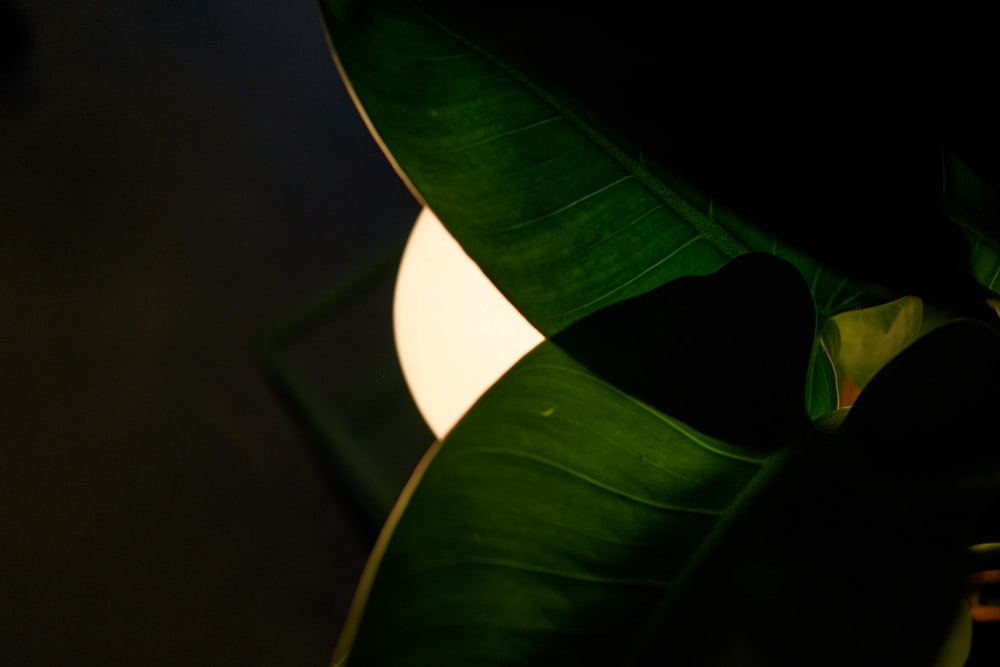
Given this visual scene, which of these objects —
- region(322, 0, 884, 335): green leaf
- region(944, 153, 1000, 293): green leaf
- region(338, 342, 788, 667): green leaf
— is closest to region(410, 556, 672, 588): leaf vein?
region(338, 342, 788, 667): green leaf

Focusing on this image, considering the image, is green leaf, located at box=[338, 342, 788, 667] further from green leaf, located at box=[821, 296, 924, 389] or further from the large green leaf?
green leaf, located at box=[821, 296, 924, 389]

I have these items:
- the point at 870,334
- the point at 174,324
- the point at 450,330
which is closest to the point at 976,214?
the point at 870,334

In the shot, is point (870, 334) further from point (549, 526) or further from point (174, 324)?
point (174, 324)

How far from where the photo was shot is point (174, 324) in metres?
1.27

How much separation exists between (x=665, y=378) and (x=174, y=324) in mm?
1135

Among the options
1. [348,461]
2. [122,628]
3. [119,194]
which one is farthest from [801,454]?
[119,194]

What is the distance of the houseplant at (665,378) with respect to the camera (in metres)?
0.30

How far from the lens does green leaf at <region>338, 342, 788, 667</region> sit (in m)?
0.30

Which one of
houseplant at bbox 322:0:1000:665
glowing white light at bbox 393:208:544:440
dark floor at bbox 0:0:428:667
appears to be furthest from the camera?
dark floor at bbox 0:0:428:667

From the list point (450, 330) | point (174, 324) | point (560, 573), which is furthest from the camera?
point (174, 324)

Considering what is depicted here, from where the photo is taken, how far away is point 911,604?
28cm

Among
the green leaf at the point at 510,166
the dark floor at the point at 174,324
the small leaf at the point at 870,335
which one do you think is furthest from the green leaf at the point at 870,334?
the dark floor at the point at 174,324

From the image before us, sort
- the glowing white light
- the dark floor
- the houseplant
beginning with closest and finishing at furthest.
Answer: the houseplant < the glowing white light < the dark floor

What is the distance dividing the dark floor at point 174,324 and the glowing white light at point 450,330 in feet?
1.59
